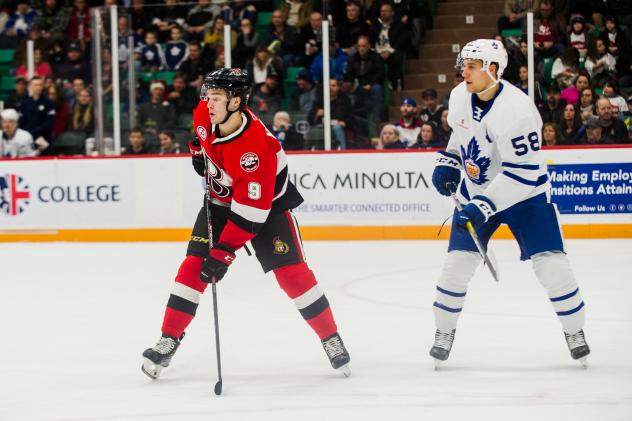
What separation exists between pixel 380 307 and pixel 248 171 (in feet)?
6.84

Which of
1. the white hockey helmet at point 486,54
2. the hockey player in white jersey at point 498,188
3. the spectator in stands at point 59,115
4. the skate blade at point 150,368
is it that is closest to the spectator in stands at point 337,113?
the spectator in stands at point 59,115

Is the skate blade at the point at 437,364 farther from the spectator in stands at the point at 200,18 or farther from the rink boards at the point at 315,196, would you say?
the spectator in stands at the point at 200,18

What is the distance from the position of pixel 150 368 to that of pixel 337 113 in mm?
5247

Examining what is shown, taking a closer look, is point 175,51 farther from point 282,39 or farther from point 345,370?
point 345,370

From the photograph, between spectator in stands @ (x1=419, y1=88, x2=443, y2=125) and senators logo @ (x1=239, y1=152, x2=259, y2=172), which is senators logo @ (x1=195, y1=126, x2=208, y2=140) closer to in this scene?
senators logo @ (x1=239, y1=152, x2=259, y2=172)

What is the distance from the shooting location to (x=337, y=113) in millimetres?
9094

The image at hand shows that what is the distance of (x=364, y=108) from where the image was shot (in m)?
9.14

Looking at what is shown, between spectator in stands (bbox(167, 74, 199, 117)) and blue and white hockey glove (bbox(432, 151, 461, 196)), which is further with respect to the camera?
spectator in stands (bbox(167, 74, 199, 117))

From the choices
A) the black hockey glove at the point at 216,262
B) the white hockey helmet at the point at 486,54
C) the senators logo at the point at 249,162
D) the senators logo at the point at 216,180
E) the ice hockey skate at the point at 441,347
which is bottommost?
the ice hockey skate at the point at 441,347

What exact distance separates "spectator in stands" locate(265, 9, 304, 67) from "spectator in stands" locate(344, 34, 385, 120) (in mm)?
509

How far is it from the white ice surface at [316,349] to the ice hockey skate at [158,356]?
0.05 m

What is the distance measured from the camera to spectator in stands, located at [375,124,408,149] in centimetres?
898

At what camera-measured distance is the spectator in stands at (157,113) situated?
948 centimetres

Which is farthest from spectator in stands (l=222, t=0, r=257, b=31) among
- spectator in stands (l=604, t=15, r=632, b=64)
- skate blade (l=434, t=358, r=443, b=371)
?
skate blade (l=434, t=358, r=443, b=371)
